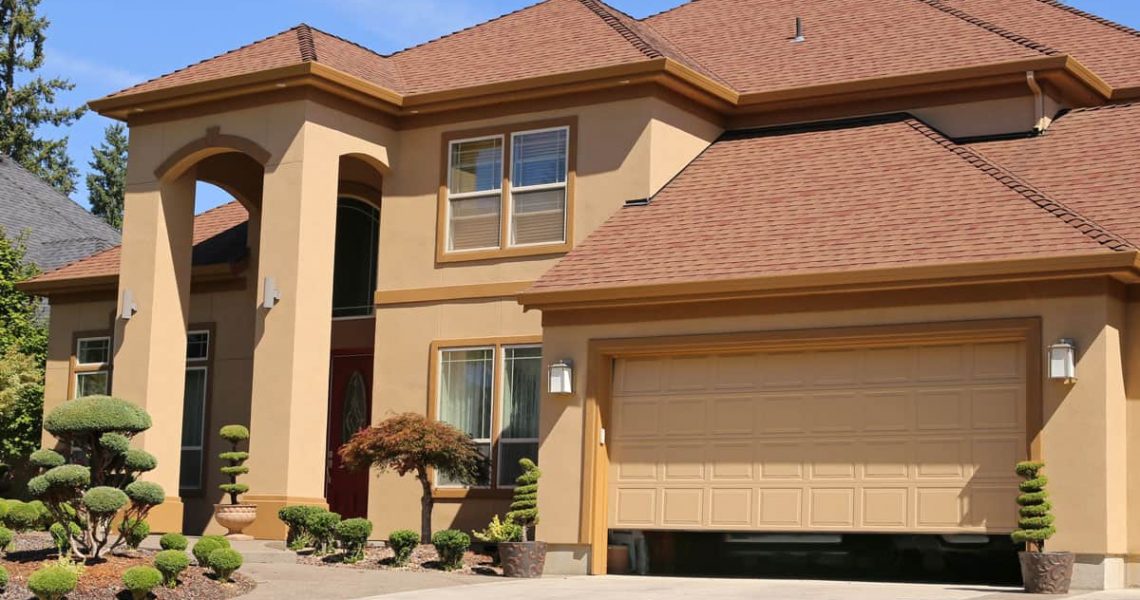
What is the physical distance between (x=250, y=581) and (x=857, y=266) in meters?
7.30

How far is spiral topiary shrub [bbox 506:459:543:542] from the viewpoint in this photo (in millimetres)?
19531

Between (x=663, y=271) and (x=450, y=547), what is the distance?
4122mm

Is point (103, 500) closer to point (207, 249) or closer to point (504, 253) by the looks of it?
point (504, 253)

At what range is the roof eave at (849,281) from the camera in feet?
54.1

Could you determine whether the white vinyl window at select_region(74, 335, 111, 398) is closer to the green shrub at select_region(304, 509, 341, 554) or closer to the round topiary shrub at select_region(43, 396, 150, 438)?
the green shrub at select_region(304, 509, 341, 554)

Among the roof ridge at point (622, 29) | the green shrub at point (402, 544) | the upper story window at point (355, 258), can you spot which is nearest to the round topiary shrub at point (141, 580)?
the green shrub at point (402, 544)

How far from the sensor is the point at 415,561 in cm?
1977

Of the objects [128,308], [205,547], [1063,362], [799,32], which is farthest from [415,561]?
[799,32]

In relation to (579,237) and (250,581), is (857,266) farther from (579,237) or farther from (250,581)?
(250,581)

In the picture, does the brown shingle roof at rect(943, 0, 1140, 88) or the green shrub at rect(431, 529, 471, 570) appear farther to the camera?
the brown shingle roof at rect(943, 0, 1140, 88)

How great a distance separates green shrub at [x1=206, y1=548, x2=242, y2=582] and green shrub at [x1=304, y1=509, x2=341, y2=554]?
4191 mm

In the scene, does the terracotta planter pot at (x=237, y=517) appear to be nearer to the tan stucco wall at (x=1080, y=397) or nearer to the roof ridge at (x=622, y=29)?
the roof ridge at (x=622, y=29)

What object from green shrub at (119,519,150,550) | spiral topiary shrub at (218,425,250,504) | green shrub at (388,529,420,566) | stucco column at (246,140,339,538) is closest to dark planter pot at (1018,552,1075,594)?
green shrub at (388,529,420,566)

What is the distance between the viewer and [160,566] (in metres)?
15.6
